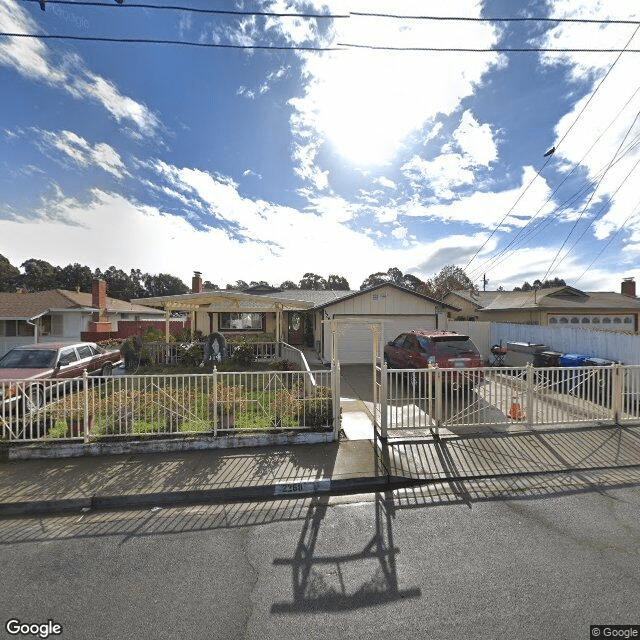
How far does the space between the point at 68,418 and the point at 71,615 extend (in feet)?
12.6

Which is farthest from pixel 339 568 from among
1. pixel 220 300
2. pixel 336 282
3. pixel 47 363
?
pixel 336 282

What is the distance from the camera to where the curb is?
3.90 m

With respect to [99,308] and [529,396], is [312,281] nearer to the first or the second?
[99,308]

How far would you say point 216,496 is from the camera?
13.6ft

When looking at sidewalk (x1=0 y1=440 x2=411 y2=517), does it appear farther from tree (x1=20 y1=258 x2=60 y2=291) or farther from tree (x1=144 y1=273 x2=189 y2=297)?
tree (x1=144 y1=273 x2=189 y2=297)

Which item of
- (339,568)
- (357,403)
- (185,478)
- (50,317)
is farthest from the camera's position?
(50,317)

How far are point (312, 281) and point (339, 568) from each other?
6350 cm

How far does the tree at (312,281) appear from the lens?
63.2 m

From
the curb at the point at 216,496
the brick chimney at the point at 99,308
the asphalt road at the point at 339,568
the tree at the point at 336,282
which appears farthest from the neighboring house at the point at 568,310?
the tree at the point at 336,282

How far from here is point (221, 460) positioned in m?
4.98

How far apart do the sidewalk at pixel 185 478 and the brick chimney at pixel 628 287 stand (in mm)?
33346

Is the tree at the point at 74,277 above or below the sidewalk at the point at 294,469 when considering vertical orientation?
above

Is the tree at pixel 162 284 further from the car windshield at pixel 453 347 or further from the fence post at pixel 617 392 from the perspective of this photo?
the fence post at pixel 617 392

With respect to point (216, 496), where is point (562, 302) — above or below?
above
